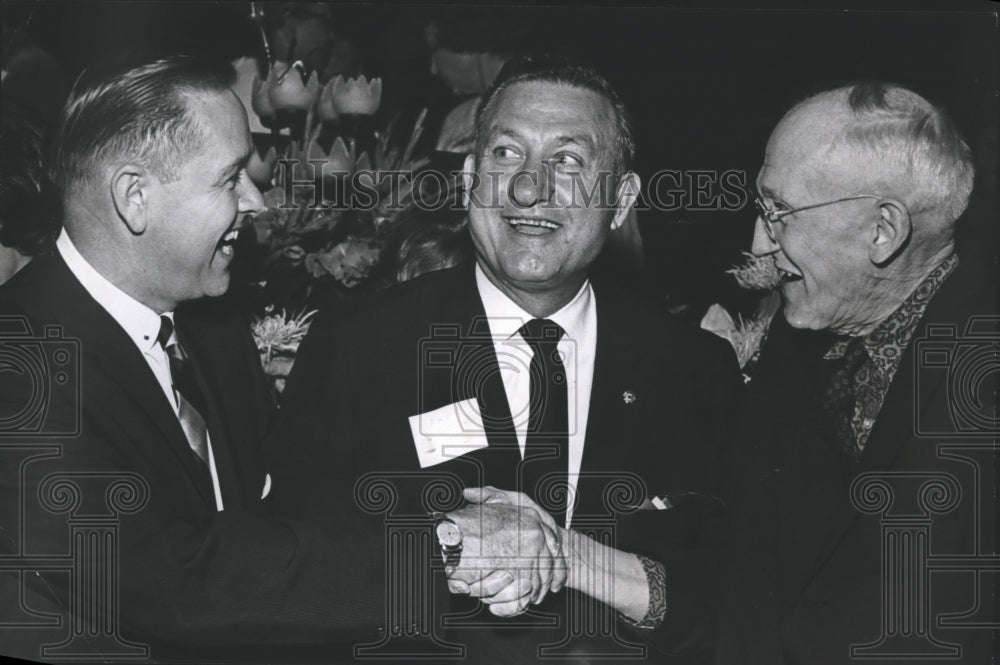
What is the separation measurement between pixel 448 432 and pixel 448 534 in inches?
11.9

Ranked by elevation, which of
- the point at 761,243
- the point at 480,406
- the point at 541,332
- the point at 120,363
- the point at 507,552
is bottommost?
the point at 507,552

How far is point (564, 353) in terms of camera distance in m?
4.05

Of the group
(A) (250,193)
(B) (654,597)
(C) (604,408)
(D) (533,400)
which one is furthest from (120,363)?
(B) (654,597)

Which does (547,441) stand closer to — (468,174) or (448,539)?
(448,539)

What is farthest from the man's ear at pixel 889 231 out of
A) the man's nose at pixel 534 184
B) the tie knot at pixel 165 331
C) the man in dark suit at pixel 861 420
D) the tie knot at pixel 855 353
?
the tie knot at pixel 165 331

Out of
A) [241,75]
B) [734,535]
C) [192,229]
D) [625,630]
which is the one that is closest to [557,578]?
[625,630]

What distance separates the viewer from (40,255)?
13.3 feet

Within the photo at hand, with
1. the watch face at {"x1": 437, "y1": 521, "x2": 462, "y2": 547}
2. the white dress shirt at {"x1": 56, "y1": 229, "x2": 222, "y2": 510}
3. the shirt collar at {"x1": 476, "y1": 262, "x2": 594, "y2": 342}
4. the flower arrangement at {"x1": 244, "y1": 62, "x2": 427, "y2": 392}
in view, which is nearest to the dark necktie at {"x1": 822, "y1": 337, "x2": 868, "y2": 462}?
the shirt collar at {"x1": 476, "y1": 262, "x2": 594, "y2": 342}

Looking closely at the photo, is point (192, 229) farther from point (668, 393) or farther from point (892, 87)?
point (892, 87)

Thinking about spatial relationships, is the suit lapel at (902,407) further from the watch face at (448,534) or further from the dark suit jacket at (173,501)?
the dark suit jacket at (173,501)

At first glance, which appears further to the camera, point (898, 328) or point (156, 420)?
point (898, 328)

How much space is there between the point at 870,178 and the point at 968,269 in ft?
1.42

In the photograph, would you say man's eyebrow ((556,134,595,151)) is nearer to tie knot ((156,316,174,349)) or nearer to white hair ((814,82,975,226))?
white hair ((814,82,975,226))

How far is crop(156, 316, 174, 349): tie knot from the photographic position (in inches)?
159
